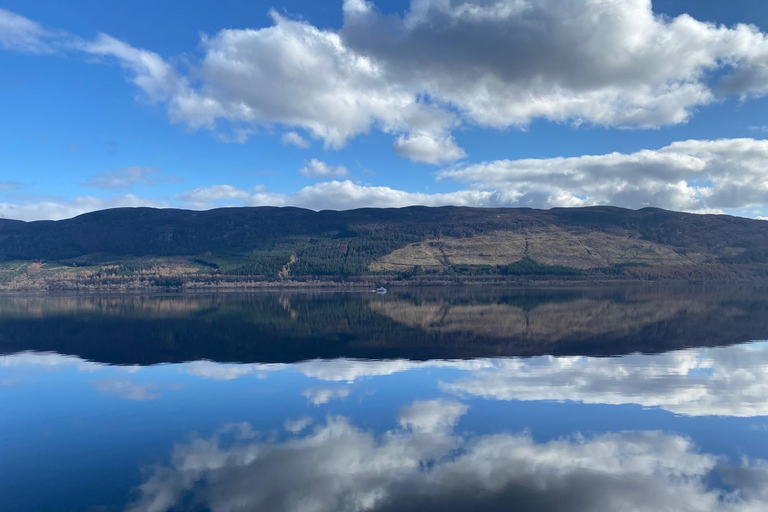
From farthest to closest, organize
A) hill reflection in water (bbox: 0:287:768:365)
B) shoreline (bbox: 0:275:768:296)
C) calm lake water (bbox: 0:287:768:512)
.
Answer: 1. shoreline (bbox: 0:275:768:296)
2. hill reflection in water (bbox: 0:287:768:365)
3. calm lake water (bbox: 0:287:768:512)

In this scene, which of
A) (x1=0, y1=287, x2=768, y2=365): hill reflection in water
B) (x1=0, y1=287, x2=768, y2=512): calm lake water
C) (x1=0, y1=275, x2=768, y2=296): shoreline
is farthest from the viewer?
(x1=0, y1=275, x2=768, y2=296): shoreline

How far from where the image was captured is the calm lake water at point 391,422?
19797 mm

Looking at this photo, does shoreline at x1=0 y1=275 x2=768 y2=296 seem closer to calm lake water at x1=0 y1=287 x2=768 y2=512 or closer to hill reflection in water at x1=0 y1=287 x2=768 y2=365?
hill reflection in water at x1=0 y1=287 x2=768 y2=365

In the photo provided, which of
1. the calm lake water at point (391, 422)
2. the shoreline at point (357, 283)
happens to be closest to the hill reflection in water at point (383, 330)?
the calm lake water at point (391, 422)

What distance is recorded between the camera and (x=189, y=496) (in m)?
19.8

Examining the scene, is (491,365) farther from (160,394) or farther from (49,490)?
(49,490)

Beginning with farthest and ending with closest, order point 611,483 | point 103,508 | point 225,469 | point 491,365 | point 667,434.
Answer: point 491,365
point 667,434
point 225,469
point 611,483
point 103,508

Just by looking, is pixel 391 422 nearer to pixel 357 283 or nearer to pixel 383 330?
pixel 383 330

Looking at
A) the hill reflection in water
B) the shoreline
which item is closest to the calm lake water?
the hill reflection in water

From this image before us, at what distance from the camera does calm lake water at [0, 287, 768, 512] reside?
1980 centimetres

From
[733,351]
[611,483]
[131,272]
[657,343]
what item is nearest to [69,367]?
[611,483]

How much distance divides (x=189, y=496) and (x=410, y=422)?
12107 millimetres

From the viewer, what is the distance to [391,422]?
2803 cm

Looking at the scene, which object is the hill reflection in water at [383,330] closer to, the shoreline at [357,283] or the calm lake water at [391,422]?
the calm lake water at [391,422]
